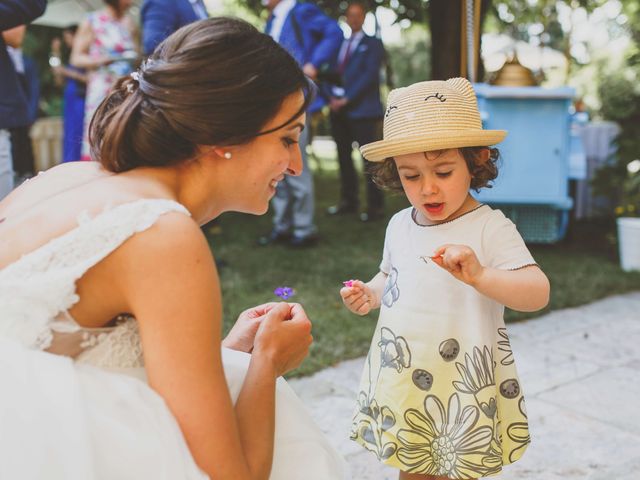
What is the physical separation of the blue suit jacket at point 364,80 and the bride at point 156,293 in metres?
5.59

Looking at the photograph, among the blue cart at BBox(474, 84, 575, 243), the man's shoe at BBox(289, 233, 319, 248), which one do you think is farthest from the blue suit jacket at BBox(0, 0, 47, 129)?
the blue cart at BBox(474, 84, 575, 243)

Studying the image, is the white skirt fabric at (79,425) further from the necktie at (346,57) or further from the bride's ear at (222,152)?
the necktie at (346,57)

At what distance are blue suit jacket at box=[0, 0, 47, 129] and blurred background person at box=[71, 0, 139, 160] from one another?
2034 mm

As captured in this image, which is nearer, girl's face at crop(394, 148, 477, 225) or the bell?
girl's face at crop(394, 148, 477, 225)

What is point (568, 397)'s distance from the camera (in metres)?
2.95

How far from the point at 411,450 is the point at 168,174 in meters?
0.95

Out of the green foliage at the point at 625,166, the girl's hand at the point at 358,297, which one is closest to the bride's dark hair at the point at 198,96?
the girl's hand at the point at 358,297

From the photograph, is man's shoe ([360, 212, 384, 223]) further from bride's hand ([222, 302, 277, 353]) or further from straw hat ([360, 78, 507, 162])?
bride's hand ([222, 302, 277, 353])

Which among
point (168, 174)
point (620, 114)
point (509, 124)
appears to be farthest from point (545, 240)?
point (168, 174)

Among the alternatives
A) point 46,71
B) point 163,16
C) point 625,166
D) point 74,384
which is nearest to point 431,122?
point 74,384

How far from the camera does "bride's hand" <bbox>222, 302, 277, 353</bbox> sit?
1.62 m

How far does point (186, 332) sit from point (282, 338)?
1.09 feet

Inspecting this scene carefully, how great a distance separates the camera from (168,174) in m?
1.40

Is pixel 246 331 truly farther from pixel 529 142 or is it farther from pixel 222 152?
pixel 529 142
